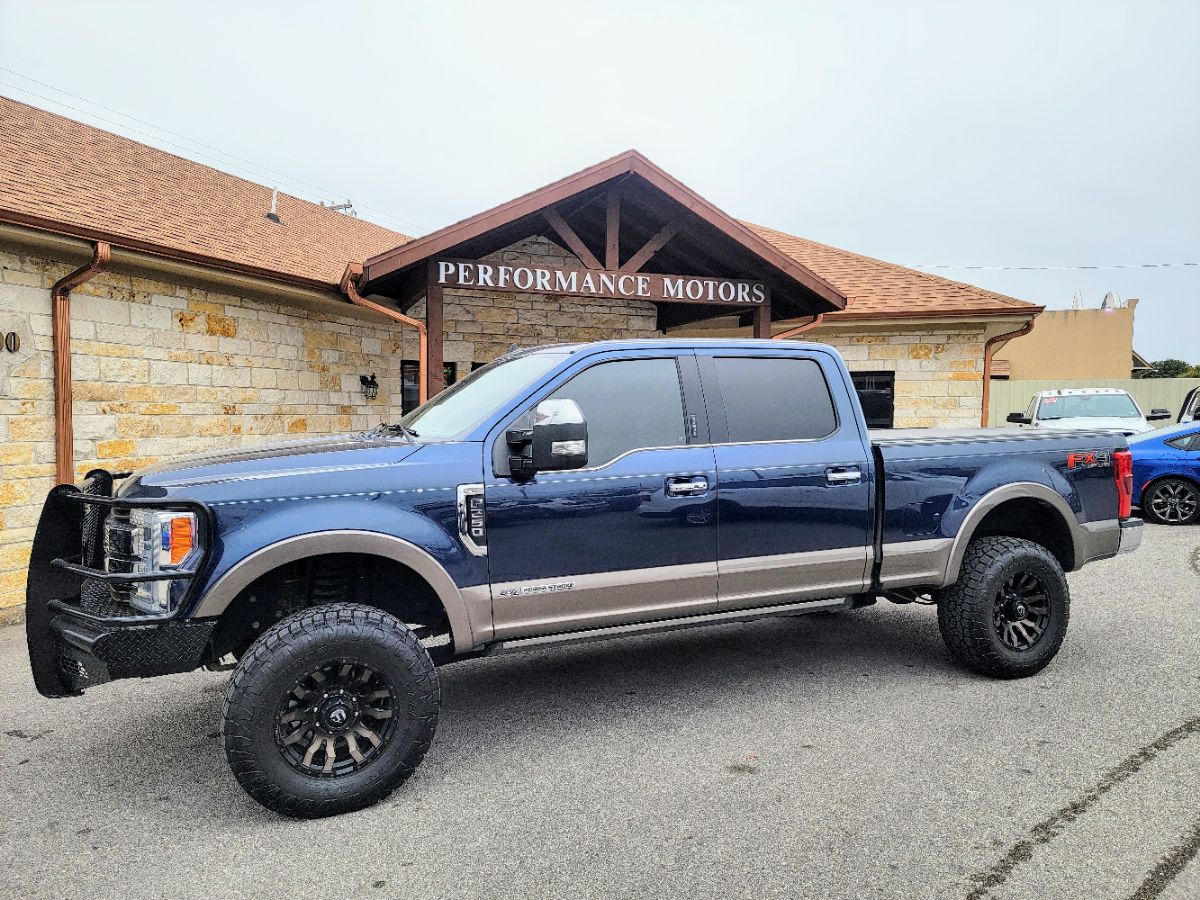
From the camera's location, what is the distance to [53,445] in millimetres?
7207

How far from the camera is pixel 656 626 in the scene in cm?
406

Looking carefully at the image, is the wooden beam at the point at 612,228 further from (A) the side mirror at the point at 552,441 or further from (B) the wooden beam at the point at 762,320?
(A) the side mirror at the point at 552,441

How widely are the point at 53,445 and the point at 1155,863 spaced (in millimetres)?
8099

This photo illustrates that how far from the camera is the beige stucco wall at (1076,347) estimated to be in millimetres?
33844

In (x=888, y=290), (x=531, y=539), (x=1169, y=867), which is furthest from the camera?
(x=888, y=290)

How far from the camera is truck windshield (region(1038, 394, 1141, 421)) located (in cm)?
1354

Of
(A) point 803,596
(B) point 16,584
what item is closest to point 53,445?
(B) point 16,584

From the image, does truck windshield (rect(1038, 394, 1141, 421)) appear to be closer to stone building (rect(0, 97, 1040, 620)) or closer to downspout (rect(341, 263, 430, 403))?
stone building (rect(0, 97, 1040, 620))

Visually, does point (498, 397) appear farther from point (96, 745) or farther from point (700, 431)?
point (96, 745)

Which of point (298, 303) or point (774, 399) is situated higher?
point (298, 303)

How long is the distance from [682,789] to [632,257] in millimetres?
7346

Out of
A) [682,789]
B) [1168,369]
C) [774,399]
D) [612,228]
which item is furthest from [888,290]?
[1168,369]

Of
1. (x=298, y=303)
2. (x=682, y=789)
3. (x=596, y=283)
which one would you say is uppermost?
(x=596, y=283)

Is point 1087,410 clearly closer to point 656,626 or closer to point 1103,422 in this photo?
point 1103,422
